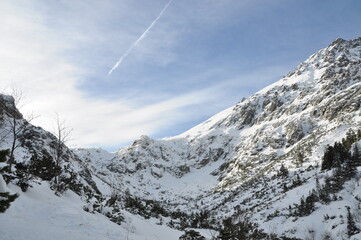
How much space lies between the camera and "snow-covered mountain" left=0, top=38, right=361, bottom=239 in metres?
32.2

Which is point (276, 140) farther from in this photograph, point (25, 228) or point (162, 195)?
point (25, 228)

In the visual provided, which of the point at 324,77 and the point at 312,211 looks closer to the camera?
the point at 312,211

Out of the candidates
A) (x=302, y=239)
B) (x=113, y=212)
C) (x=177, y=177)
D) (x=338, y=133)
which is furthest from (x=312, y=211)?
(x=177, y=177)

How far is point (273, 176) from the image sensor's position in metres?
81.4

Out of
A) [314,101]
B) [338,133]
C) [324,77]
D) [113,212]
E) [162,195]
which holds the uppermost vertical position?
[324,77]

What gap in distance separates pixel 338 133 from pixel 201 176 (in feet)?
358

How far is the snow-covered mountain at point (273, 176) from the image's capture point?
32.2m

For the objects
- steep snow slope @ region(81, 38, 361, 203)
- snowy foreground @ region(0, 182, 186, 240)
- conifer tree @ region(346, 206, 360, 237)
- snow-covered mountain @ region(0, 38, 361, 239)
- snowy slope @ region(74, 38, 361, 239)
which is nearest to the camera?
snowy foreground @ region(0, 182, 186, 240)

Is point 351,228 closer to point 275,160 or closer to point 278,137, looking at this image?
point 275,160

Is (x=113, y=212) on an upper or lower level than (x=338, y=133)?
lower

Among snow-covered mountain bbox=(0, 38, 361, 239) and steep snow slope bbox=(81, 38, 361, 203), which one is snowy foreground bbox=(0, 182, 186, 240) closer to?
snow-covered mountain bbox=(0, 38, 361, 239)

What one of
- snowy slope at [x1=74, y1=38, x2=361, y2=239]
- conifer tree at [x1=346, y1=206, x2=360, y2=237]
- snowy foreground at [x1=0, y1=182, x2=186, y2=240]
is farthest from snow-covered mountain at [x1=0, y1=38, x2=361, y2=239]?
snowy foreground at [x1=0, y1=182, x2=186, y2=240]

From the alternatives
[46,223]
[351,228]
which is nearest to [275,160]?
[351,228]

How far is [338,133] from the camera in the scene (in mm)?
85875
